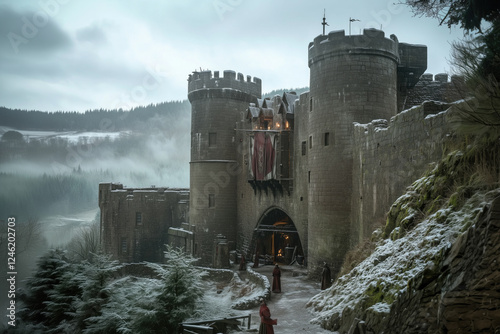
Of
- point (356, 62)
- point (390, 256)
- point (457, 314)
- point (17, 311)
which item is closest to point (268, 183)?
point (356, 62)

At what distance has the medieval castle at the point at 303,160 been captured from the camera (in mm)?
16516

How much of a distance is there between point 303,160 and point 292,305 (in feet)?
38.7

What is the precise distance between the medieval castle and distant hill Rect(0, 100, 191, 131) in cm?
7951

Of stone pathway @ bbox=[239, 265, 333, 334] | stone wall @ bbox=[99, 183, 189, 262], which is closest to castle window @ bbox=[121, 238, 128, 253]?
stone wall @ bbox=[99, 183, 189, 262]

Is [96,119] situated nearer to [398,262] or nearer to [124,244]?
[124,244]

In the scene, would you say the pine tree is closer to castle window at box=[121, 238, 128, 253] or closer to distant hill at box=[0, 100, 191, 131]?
castle window at box=[121, 238, 128, 253]

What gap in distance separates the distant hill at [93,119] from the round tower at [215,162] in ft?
278

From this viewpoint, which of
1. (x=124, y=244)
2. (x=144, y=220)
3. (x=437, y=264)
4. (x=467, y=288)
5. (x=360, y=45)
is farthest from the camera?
(x=124, y=244)

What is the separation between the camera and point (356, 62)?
20172 mm

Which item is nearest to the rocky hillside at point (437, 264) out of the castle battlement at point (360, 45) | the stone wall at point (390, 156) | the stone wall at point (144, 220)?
the stone wall at point (390, 156)

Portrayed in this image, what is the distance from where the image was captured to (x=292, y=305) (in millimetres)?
16516

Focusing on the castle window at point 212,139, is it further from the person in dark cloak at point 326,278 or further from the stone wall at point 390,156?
the person in dark cloak at point 326,278

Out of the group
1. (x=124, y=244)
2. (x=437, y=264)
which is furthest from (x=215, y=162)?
(x=437, y=264)

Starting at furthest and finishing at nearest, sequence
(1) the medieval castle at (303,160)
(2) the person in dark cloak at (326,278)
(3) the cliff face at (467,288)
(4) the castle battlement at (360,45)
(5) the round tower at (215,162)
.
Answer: (5) the round tower at (215,162) → (4) the castle battlement at (360,45) → (2) the person in dark cloak at (326,278) → (1) the medieval castle at (303,160) → (3) the cliff face at (467,288)
